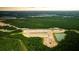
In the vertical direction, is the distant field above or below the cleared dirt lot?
above

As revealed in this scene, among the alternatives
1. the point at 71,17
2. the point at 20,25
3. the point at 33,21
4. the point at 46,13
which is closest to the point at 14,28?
the point at 20,25

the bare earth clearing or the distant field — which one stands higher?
the distant field

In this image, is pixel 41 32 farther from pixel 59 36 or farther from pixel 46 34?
pixel 59 36

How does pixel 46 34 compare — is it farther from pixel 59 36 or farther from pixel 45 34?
pixel 59 36

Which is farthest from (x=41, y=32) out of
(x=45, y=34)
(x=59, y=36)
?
(x=59, y=36)

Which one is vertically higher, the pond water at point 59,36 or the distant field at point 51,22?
→ the distant field at point 51,22

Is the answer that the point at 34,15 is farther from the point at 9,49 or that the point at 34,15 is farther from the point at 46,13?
the point at 9,49

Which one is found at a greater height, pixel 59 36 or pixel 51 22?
pixel 51 22
